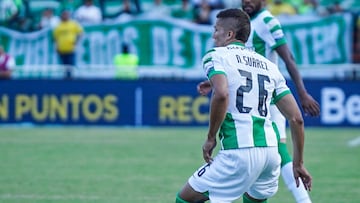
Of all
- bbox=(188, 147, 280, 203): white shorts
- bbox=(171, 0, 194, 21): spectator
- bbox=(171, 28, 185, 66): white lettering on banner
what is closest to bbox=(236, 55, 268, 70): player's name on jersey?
bbox=(188, 147, 280, 203): white shorts

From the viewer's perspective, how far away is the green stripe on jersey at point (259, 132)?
826cm

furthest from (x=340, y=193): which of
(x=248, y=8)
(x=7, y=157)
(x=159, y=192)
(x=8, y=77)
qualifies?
(x=8, y=77)

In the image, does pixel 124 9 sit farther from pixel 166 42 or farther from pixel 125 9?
pixel 166 42

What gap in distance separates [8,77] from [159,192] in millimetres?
13225

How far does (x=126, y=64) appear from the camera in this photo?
88.8 ft

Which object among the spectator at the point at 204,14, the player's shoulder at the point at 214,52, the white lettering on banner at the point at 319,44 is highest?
the spectator at the point at 204,14

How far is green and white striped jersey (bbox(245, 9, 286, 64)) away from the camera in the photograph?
11125 mm

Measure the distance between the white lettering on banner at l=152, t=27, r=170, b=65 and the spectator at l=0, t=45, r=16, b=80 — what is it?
12.4ft

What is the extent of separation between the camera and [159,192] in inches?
504

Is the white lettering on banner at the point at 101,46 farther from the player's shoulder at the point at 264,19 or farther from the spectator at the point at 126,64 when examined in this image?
the player's shoulder at the point at 264,19

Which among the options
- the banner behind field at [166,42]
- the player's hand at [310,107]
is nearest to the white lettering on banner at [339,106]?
the banner behind field at [166,42]

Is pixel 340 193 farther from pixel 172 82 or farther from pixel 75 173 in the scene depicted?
pixel 172 82

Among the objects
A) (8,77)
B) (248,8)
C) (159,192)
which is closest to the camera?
(248,8)

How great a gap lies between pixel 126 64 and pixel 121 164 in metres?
11.0
